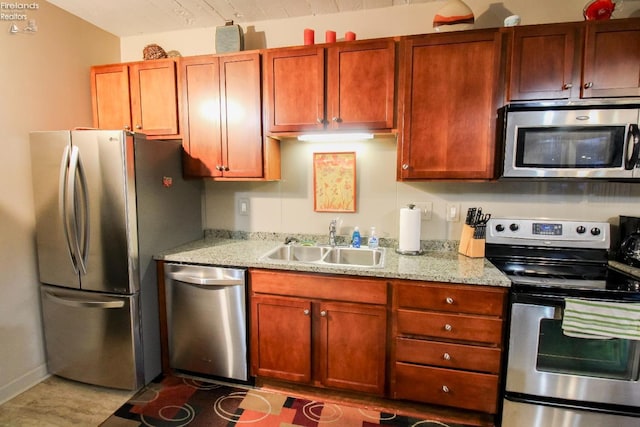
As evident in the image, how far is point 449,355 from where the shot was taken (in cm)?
172

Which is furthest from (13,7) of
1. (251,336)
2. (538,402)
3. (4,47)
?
(538,402)

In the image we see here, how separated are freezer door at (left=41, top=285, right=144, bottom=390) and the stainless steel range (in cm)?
219

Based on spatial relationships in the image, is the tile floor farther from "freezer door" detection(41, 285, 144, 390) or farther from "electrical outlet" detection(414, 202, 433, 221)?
"electrical outlet" detection(414, 202, 433, 221)

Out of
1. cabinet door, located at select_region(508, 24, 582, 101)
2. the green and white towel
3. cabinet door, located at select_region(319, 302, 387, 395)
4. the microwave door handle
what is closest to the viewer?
the green and white towel

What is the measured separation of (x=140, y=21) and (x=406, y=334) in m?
2.90

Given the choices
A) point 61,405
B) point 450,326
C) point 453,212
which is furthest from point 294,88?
point 61,405

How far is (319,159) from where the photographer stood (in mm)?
2404

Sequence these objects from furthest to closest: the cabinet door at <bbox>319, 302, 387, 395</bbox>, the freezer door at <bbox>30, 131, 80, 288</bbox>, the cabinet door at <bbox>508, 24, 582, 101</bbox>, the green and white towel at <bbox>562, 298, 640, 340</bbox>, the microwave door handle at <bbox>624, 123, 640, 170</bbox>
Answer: the freezer door at <bbox>30, 131, 80, 288</bbox>
the cabinet door at <bbox>319, 302, 387, 395</bbox>
the cabinet door at <bbox>508, 24, 582, 101</bbox>
the microwave door handle at <bbox>624, 123, 640, 170</bbox>
the green and white towel at <bbox>562, 298, 640, 340</bbox>

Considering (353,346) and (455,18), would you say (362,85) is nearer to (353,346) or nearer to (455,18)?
(455,18)

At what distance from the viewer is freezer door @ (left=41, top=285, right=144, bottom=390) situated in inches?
77.6

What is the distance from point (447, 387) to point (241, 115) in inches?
82.8

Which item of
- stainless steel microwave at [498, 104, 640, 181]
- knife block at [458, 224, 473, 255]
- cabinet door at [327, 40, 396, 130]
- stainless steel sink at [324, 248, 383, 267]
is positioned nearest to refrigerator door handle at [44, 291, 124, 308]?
stainless steel sink at [324, 248, 383, 267]

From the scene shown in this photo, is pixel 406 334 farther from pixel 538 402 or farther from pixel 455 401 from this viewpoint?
pixel 538 402

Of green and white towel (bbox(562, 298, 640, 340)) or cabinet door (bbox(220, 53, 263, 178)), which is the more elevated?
cabinet door (bbox(220, 53, 263, 178))
